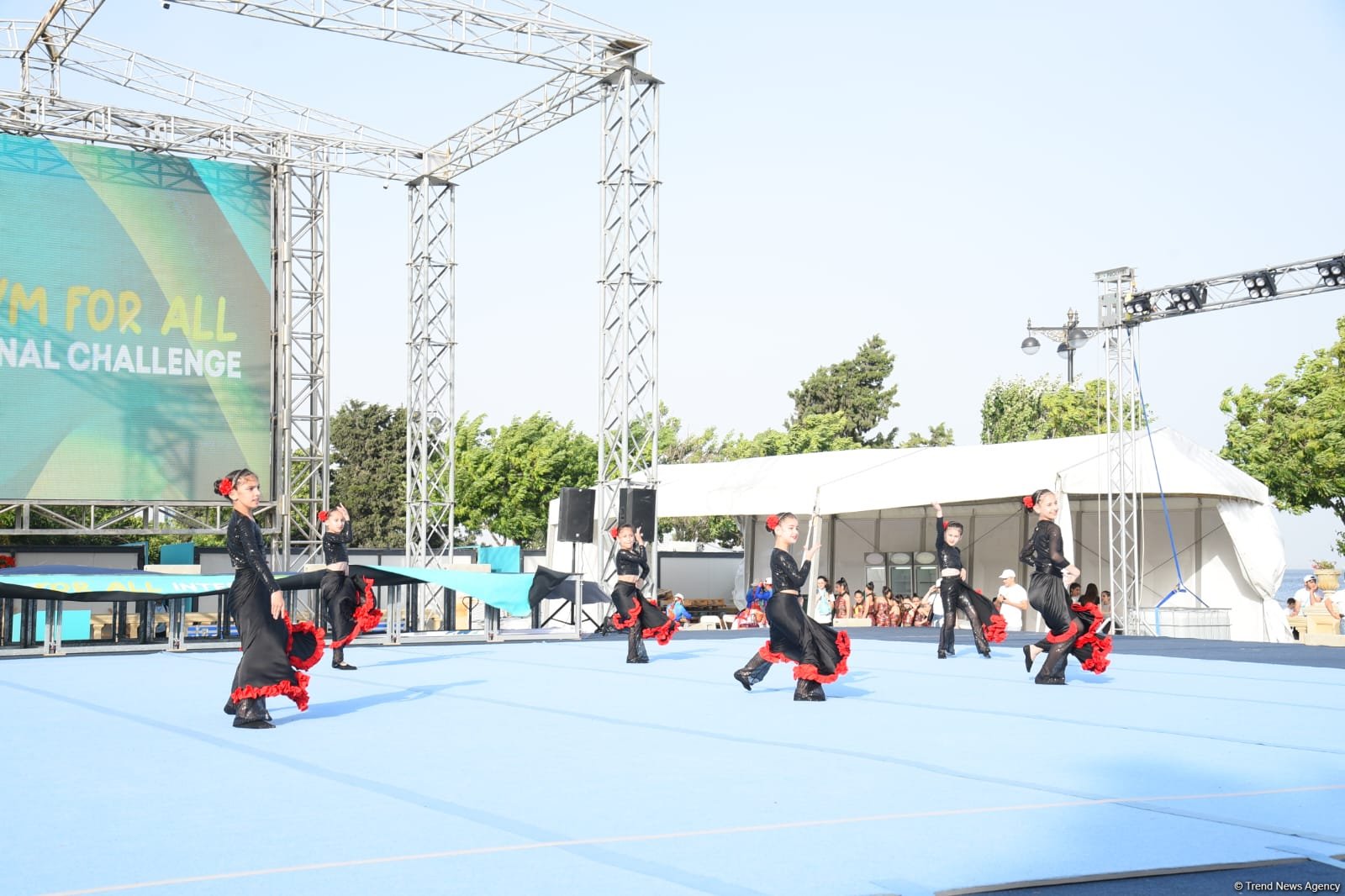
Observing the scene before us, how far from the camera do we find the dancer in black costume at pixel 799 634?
418 inches

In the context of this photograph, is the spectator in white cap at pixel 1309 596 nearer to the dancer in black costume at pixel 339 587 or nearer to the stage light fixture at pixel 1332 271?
the stage light fixture at pixel 1332 271

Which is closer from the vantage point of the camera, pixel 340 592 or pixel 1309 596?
pixel 340 592

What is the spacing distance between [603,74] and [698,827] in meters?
17.1

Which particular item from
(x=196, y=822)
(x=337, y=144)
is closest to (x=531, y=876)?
(x=196, y=822)

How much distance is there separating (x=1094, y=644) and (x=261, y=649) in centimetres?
722

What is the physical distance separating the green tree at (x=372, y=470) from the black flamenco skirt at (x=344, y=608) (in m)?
61.3

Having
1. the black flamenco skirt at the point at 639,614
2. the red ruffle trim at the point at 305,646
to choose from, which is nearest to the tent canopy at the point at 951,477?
the black flamenco skirt at the point at 639,614

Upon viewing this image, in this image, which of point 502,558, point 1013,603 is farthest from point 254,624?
point 502,558

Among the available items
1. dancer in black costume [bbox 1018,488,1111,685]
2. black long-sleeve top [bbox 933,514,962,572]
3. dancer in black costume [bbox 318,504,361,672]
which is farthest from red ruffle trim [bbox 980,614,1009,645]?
dancer in black costume [bbox 318,504,361,672]

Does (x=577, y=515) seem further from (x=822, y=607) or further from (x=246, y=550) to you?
(x=246, y=550)

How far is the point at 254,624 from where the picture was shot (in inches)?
359

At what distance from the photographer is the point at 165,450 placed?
21.5 metres

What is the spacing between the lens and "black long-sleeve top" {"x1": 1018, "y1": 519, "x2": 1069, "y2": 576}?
1203 centimetres

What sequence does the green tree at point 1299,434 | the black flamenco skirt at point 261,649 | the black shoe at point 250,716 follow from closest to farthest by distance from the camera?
the black shoe at point 250,716 → the black flamenco skirt at point 261,649 → the green tree at point 1299,434
